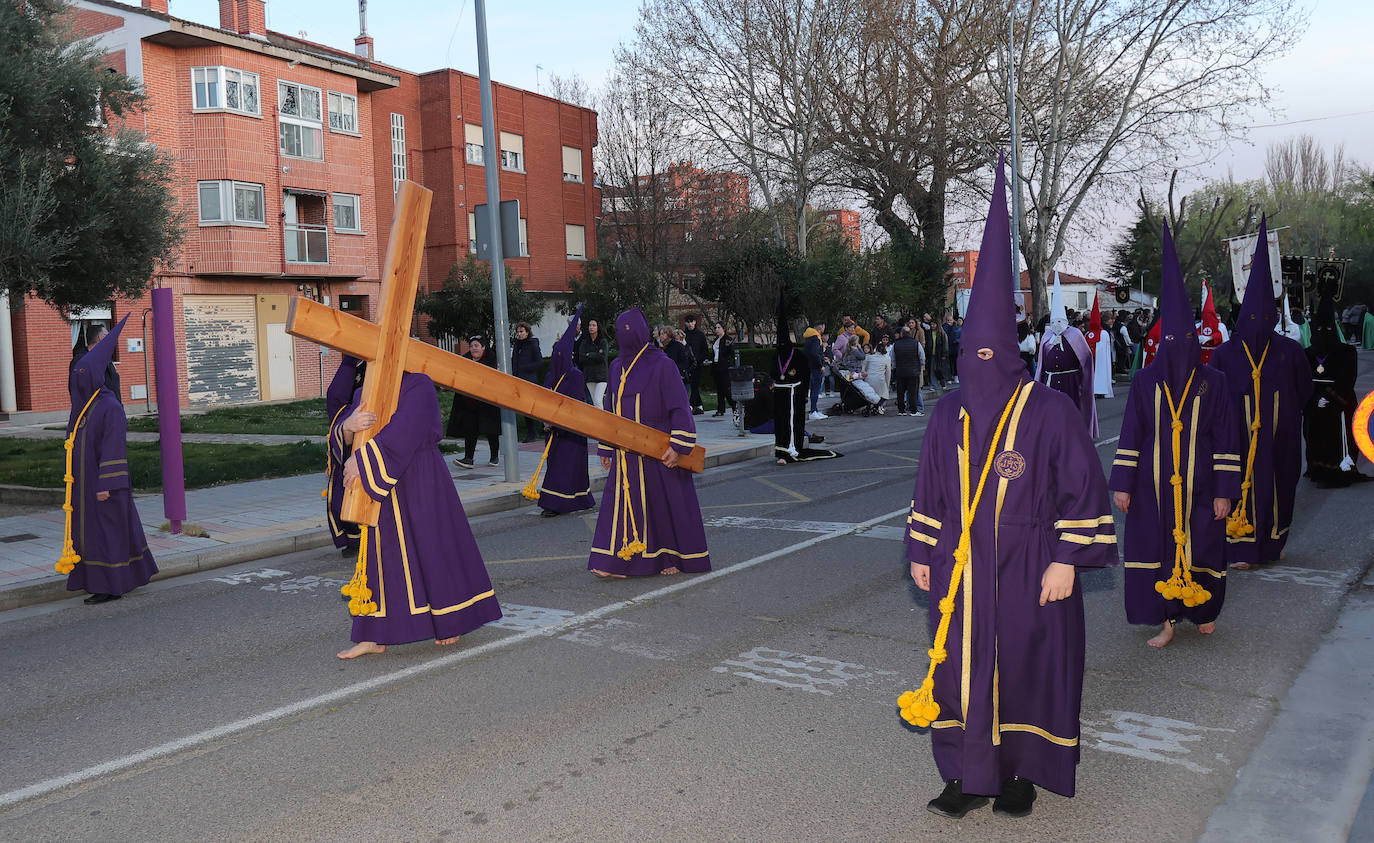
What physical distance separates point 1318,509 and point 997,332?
8019mm

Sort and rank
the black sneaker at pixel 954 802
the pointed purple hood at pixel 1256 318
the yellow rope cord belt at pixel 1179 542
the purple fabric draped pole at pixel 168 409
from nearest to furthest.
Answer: the black sneaker at pixel 954 802 → the yellow rope cord belt at pixel 1179 542 → the pointed purple hood at pixel 1256 318 → the purple fabric draped pole at pixel 168 409

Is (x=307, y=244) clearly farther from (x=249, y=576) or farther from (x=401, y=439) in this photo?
(x=401, y=439)

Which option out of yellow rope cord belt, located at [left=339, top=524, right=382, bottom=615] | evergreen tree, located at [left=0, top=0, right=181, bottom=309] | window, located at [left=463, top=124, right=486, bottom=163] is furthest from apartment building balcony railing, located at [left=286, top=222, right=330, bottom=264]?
yellow rope cord belt, located at [left=339, top=524, right=382, bottom=615]

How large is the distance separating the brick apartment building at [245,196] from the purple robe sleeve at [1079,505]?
86.8 ft

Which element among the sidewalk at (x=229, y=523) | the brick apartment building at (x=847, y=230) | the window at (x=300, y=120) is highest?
the window at (x=300, y=120)

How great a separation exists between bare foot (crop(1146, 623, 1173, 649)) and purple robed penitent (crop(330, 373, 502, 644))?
148 inches

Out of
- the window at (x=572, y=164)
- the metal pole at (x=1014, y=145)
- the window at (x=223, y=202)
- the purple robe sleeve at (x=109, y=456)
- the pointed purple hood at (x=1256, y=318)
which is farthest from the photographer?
the window at (x=572, y=164)

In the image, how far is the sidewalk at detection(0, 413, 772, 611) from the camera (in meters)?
8.83

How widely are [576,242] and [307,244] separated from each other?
15060mm

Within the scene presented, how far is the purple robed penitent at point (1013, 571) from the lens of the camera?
386 centimetres

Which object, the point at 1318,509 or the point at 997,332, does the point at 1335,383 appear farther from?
the point at 997,332

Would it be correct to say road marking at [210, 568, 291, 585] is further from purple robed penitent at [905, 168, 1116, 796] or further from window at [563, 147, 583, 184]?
window at [563, 147, 583, 184]

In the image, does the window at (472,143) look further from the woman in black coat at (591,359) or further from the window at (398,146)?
the woman in black coat at (591,359)

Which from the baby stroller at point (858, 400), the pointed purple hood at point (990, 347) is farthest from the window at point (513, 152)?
the pointed purple hood at point (990, 347)
